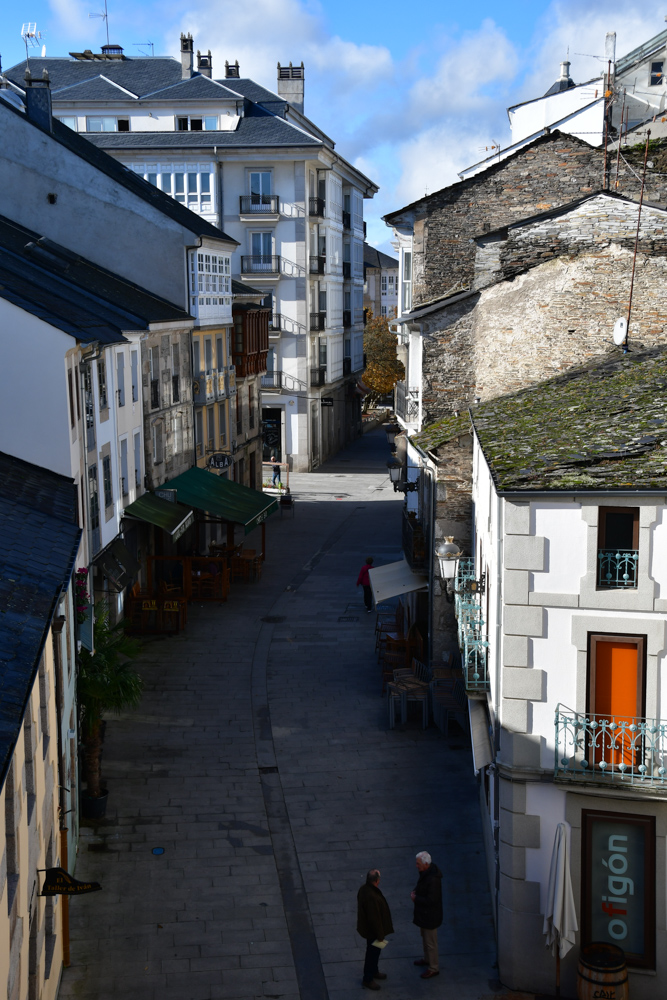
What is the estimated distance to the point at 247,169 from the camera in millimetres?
56844

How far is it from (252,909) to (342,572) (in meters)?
22.0

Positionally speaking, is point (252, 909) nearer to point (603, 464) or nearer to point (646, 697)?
point (646, 697)

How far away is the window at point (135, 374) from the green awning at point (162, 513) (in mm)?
2958

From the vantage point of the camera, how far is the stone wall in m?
24.0

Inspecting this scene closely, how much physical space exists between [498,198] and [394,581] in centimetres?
912

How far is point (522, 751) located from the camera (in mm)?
13609

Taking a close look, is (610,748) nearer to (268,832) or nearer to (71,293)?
(268,832)

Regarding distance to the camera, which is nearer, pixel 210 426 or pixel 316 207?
pixel 210 426

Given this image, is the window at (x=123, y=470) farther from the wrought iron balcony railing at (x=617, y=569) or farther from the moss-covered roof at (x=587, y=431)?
the wrought iron balcony railing at (x=617, y=569)

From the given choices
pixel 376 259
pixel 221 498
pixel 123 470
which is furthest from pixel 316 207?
pixel 376 259

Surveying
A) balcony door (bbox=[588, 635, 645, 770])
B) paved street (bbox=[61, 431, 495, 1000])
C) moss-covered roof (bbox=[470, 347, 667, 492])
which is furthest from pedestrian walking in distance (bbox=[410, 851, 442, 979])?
moss-covered roof (bbox=[470, 347, 667, 492])

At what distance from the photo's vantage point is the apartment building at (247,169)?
56.1 m

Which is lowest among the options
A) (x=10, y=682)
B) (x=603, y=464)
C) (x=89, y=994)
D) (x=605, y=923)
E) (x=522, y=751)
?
(x=89, y=994)

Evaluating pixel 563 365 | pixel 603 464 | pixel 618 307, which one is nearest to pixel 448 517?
pixel 563 365
